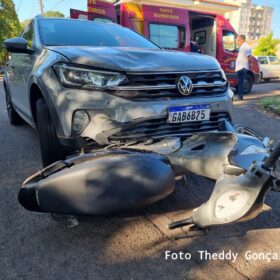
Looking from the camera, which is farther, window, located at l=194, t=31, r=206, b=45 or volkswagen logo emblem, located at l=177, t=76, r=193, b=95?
window, located at l=194, t=31, r=206, b=45

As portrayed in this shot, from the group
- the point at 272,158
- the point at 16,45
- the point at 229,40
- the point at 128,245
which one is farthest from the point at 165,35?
the point at 272,158

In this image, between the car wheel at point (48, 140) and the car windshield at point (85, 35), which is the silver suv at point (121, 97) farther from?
the car windshield at point (85, 35)

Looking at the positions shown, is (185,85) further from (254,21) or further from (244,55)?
(254,21)

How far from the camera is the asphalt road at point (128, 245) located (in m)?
2.00

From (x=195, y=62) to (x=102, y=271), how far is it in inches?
74.1

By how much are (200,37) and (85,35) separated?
362 inches

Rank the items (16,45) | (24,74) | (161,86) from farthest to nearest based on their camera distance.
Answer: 1. (24,74)
2. (16,45)
3. (161,86)

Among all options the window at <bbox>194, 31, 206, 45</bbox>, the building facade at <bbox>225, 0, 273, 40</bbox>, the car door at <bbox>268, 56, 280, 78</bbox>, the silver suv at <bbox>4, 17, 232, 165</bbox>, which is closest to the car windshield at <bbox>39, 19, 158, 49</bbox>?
the silver suv at <bbox>4, 17, 232, 165</bbox>

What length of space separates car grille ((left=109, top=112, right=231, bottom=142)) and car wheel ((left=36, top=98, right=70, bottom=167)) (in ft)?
1.90

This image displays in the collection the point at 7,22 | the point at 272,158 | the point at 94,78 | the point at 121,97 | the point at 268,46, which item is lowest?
the point at 268,46

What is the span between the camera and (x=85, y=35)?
3.75 m

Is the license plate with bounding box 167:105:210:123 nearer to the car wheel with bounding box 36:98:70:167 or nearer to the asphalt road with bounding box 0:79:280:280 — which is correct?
the asphalt road with bounding box 0:79:280:280

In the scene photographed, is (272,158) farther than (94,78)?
No

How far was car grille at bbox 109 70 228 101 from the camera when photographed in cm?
251
